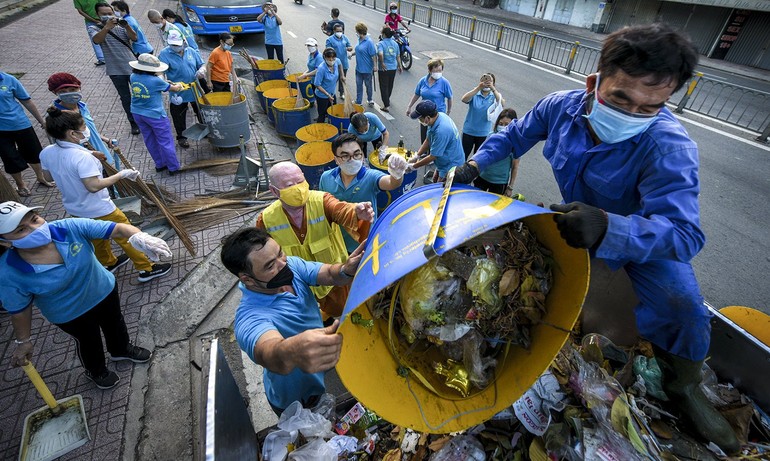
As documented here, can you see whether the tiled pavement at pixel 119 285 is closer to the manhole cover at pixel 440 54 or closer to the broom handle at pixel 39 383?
the broom handle at pixel 39 383

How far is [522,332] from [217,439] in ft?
4.80

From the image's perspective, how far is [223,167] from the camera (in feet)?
22.4

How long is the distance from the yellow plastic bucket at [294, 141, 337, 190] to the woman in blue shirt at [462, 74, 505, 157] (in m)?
2.34

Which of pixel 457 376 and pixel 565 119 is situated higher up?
pixel 565 119

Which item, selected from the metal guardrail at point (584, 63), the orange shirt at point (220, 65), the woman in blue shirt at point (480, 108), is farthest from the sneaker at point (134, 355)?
the metal guardrail at point (584, 63)

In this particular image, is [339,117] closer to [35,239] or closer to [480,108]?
[480,108]

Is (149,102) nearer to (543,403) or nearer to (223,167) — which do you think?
(223,167)

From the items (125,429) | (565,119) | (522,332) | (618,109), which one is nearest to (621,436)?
(522,332)

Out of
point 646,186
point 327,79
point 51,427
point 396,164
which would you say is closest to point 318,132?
point 327,79

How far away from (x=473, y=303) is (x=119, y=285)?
179 inches

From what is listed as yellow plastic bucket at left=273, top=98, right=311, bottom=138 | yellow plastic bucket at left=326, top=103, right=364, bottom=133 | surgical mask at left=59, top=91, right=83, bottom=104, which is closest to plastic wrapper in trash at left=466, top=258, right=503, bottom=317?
surgical mask at left=59, top=91, right=83, bottom=104

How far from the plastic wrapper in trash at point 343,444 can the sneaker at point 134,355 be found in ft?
8.65

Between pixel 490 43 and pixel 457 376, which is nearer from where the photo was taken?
pixel 457 376

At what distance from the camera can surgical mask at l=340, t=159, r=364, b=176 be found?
381 cm
